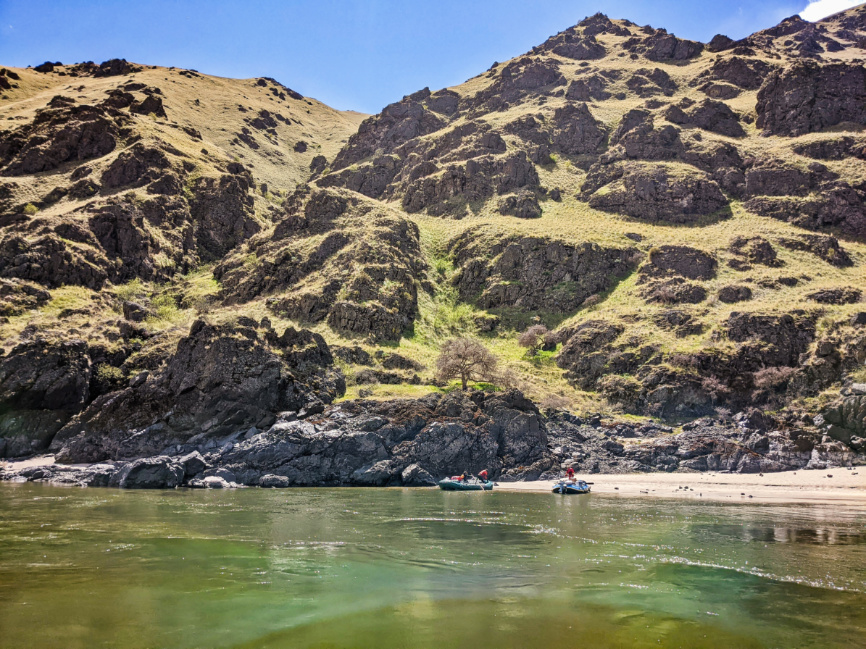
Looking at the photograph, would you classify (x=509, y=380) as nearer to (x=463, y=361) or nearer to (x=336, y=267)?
(x=463, y=361)

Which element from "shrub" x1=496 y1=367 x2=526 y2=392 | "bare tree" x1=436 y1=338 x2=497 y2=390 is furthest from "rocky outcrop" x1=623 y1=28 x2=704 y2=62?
"bare tree" x1=436 y1=338 x2=497 y2=390

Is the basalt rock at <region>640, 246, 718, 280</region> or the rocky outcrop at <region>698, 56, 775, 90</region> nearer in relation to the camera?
the basalt rock at <region>640, 246, 718, 280</region>

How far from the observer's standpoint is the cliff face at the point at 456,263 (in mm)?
48281

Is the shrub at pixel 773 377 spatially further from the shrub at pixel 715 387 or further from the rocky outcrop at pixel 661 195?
the rocky outcrop at pixel 661 195

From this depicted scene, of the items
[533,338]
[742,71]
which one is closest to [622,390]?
[533,338]

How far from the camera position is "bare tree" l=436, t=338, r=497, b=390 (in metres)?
57.2

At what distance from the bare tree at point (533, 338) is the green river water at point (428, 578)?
4328 cm

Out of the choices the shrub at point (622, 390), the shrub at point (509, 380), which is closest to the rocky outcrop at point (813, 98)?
the shrub at point (622, 390)

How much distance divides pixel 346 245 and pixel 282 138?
11081 centimetres

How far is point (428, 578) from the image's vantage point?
49.4 feet

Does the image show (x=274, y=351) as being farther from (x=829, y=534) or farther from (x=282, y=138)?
(x=282, y=138)

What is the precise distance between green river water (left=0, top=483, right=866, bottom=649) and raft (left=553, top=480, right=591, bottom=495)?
1047 cm

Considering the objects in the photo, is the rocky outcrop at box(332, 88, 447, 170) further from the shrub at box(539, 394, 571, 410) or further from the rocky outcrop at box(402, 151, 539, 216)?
the shrub at box(539, 394, 571, 410)

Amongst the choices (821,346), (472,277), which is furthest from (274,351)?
(821,346)
